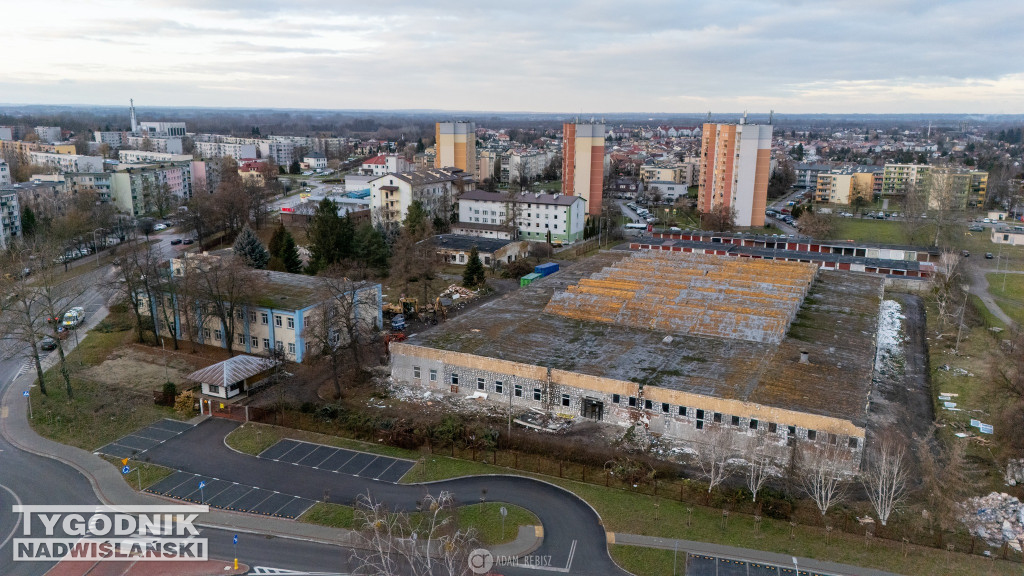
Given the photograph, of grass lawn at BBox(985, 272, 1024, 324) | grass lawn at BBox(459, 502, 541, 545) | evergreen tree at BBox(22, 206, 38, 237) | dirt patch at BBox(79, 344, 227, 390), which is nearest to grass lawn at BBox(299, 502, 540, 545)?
grass lawn at BBox(459, 502, 541, 545)

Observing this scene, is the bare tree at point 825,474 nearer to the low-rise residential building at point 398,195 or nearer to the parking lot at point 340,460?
the parking lot at point 340,460

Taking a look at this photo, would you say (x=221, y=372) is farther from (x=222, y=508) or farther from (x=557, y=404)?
(x=557, y=404)

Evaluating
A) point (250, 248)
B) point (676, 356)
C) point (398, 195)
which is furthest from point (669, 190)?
point (676, 356)

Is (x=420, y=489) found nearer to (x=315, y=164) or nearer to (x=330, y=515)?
(x=330, y=515)

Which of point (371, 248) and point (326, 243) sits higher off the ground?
point (326, 243)

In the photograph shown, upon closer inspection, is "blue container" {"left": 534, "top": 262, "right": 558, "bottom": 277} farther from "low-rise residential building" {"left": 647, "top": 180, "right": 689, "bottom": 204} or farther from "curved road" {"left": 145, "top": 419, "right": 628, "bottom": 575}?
"low-rise residential building" {"left": 647, "top": 180, "right": 689, "bottom": 204}

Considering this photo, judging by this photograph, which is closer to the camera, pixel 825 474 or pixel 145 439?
pixel 825 474

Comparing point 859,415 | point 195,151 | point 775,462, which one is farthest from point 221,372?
point 195,151
